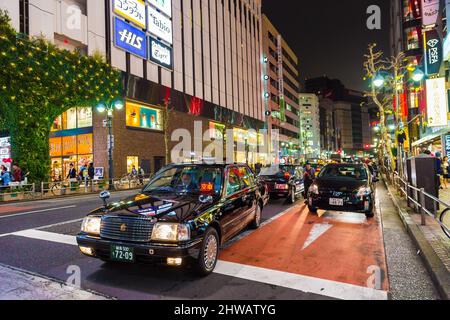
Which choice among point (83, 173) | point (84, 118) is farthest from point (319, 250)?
point (84, 118)

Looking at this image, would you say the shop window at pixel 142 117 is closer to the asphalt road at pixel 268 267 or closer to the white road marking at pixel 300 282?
the asphalt road at pixel 268 267

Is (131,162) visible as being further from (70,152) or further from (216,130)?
(216,130)

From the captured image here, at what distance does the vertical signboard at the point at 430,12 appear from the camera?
19.1 metres

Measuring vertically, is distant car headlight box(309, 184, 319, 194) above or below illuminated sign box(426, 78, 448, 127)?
below

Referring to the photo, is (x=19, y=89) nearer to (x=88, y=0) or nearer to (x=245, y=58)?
(x=88, y=0)

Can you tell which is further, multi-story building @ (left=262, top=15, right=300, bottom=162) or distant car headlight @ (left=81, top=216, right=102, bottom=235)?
multi-story building @ (left=262, top=15, right=300, bottom=162)

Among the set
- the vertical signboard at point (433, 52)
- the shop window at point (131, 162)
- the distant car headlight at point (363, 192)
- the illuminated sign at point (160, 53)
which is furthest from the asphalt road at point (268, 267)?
the illuminated sign at point (160, 53)

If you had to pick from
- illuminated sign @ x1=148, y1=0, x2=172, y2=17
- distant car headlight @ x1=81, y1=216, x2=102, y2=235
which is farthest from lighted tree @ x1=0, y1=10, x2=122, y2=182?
distant car headlight @ x1=81, y1=216, x2=102, y2=235

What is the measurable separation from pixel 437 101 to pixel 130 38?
24.2 metres

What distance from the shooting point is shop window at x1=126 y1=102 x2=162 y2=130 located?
2652 centimetres

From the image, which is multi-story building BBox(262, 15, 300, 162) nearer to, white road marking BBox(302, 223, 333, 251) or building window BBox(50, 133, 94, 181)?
building window BBox(50, 133, 94, 181)

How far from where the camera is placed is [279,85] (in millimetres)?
68812

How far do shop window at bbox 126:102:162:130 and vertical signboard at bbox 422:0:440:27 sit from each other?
2284cm

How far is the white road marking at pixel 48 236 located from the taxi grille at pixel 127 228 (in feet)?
7.70
